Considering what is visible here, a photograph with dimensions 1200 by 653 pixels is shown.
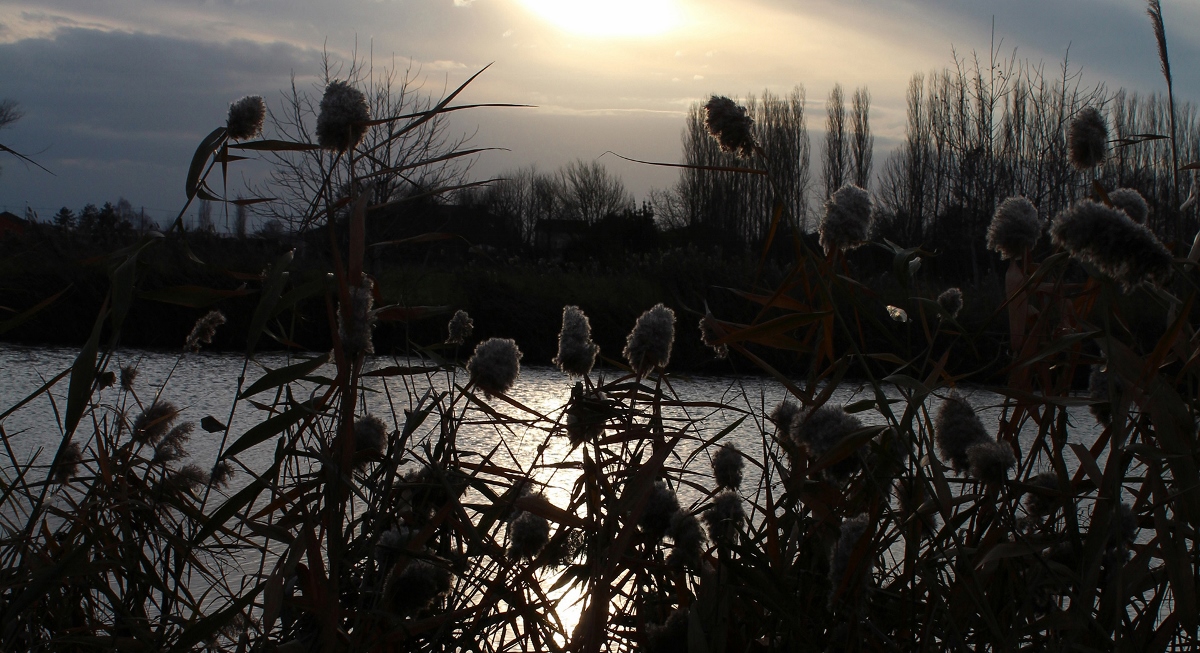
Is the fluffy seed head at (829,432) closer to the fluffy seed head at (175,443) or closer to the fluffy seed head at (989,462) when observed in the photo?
the fluffy seed head at (989,462)

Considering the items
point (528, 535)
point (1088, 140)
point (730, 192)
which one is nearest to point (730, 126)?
point (528, 535)

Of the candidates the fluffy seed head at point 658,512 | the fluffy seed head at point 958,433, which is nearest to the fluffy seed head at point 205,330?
the fluffy seed head at point 658,512

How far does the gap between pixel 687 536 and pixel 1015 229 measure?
485 millimetres

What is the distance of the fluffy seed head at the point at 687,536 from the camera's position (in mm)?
852

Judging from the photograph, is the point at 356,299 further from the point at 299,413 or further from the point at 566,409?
the point at 566,409

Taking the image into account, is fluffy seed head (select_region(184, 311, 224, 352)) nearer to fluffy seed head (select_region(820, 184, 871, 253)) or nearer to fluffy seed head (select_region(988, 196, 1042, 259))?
fluffy seed head (select_region(820, 184, 871, 253))

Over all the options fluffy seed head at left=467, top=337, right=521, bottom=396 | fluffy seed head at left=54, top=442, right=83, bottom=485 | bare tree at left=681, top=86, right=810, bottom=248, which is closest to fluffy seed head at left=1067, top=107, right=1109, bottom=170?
fluffy seed head at left=467, top=337, right=521, bottom=396

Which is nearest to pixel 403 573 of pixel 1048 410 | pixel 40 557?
pixel 40 557

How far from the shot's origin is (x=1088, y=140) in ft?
3.70

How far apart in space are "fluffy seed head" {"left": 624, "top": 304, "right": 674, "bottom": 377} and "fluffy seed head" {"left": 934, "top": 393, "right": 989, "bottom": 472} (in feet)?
1.05

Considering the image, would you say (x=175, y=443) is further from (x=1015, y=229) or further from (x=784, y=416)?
(x=1015, y=229)

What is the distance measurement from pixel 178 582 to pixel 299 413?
1.16 ft

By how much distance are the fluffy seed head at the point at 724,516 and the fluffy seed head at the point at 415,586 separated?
289 mm

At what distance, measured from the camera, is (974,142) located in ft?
41.7
